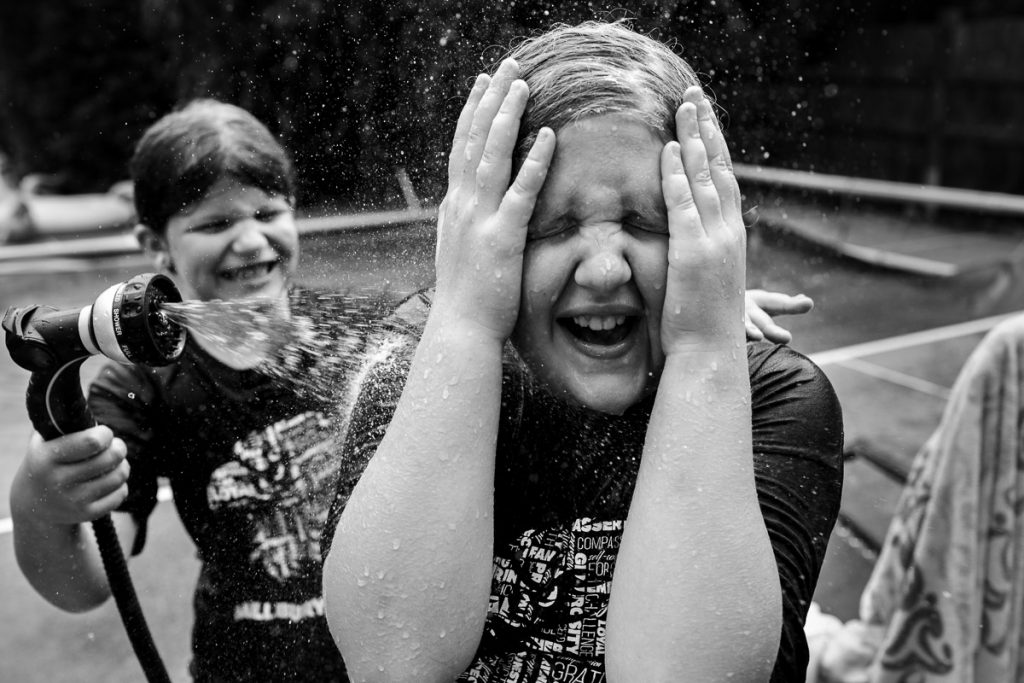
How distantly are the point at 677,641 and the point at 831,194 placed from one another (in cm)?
92

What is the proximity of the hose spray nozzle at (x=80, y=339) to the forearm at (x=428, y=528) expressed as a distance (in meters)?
0.31

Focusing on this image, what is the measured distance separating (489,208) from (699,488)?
0.36 meters

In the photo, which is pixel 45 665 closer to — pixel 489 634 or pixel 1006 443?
pixel 489 634

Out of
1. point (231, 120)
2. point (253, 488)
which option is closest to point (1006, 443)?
point (253, 488)

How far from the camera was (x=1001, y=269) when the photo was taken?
7492mm

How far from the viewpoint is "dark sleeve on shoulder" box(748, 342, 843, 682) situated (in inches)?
40.1

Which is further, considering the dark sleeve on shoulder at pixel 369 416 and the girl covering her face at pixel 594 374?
the dark sleeve on shoulder at pixel 369 416

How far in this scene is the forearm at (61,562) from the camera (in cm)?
120

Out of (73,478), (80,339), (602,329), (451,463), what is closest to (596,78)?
(602,329)

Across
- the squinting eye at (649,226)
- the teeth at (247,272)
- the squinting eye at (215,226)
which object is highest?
the squinting eye at (215,226)

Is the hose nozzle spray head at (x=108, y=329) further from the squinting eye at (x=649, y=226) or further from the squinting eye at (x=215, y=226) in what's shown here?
the squinting eye at (x=649, y=226)

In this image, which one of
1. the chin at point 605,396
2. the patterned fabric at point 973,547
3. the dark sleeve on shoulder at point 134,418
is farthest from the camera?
the patterned fabric at point 973,547

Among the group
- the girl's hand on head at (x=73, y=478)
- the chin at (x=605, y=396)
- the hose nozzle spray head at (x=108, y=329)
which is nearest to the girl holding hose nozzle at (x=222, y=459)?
the girl's hand on head at (x=73, y=478)

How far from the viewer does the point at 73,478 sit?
1142 millimetres
